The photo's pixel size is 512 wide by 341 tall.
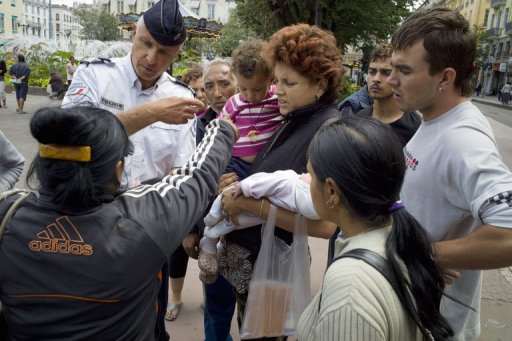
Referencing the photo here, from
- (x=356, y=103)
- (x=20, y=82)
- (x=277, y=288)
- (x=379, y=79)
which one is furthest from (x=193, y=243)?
(x=20, y=82)

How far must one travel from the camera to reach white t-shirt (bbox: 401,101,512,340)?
1374mm

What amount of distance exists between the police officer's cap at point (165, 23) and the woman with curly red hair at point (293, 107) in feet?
1.65

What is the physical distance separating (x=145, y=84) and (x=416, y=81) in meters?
1.43

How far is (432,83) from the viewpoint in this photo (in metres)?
1.62

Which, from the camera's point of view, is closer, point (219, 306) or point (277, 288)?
point (277, 288)

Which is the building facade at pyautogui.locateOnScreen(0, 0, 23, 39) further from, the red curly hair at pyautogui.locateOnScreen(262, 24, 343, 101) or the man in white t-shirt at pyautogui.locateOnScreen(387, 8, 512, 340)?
the man in white t-shirt at pyautogui.locateOnScreen(387, 8, 512, 340)

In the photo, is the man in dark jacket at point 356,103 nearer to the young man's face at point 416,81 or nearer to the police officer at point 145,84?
the police officer at point 145,84

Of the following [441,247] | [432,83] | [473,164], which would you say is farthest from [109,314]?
[432,83]

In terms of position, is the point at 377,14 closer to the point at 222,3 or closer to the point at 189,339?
the point at 189,339

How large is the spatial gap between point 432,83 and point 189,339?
2.32 m

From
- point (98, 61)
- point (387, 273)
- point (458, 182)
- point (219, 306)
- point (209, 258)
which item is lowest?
point (219, 306)

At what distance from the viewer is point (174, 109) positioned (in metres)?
1.82

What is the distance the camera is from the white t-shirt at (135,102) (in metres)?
2.15

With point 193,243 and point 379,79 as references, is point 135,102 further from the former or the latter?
point 379,79
